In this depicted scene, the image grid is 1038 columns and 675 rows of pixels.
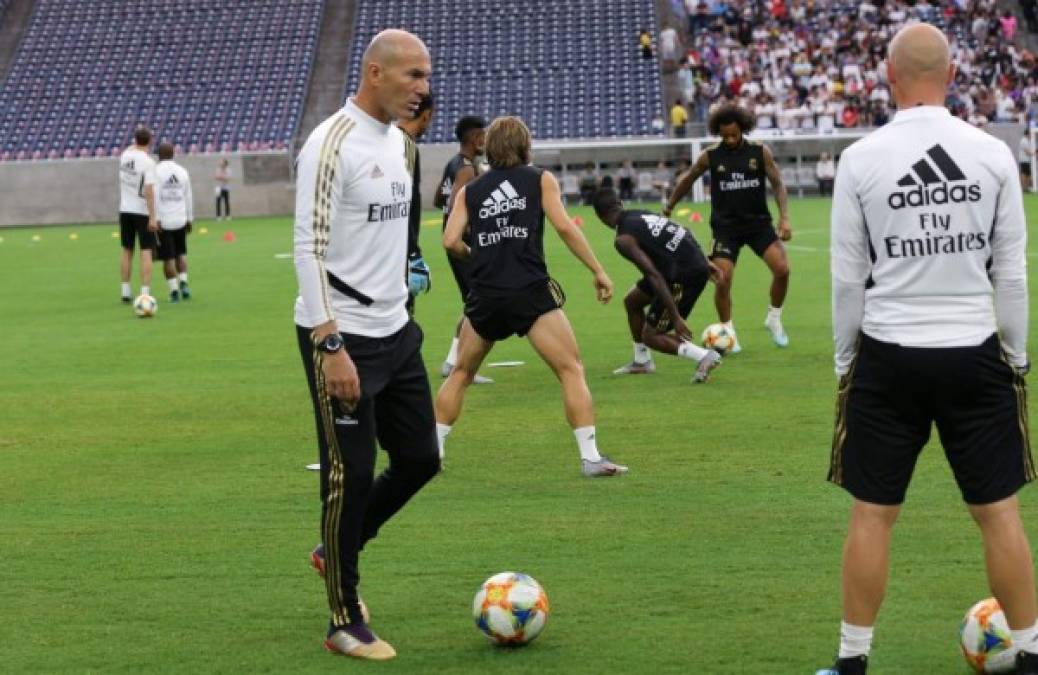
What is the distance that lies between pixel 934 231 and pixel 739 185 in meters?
9.96

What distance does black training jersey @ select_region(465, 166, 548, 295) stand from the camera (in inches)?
376

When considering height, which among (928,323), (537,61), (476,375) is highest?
(928,323)

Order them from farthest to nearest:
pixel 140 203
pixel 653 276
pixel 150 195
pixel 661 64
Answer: pixel 661 64 < pixel 140 203 < pixel 150 195 < pixel 653 276

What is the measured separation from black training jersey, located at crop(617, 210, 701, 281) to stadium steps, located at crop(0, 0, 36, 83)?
4627 centimetres

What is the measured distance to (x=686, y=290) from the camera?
1380 centimetres

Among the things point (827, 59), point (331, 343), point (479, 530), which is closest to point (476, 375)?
point (479, 530)

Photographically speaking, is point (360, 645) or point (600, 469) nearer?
point (360, 645)

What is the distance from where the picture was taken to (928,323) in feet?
16.8

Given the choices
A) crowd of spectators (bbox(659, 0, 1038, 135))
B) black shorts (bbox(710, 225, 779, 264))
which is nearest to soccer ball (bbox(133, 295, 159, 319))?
black shorts (bbox(710, 225, 779, 264))

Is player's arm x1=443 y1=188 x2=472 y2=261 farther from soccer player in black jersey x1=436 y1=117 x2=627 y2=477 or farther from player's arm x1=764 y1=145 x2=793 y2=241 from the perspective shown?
player's arm x1=764 y1=145 x2=793 y2=241

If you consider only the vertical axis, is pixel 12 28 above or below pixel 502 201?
below

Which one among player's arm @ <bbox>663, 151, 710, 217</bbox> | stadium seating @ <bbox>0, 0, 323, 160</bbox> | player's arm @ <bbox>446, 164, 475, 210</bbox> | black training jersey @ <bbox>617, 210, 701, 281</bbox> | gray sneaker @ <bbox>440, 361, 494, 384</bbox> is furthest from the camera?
stadium seating @ <bbox>0, 0, 323, 160</bbox>

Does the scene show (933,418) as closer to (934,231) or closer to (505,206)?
(934,231)

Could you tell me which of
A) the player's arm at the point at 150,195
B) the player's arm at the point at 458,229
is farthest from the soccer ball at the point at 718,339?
the player's arm at the point at 150,195
